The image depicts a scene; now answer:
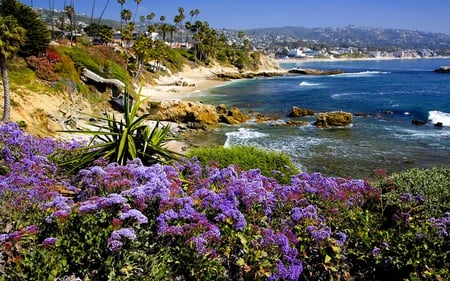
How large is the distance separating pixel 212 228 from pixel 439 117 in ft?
145

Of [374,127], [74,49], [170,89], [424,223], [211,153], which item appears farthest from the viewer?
[170,89]

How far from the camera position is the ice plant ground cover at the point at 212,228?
15.8ft

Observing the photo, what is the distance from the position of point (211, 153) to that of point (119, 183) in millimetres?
7489

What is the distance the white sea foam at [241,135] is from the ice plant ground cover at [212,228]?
2174cm

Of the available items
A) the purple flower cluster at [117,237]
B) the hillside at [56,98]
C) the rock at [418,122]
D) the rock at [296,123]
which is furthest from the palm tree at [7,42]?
the rock at [418,122]

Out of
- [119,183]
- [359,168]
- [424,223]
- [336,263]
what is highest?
[119,183]

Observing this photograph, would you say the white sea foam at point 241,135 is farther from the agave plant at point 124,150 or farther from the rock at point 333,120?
the agave plant at point 124,150

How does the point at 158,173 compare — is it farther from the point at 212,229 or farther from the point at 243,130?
the point at 243,130

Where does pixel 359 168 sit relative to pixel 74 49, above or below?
below

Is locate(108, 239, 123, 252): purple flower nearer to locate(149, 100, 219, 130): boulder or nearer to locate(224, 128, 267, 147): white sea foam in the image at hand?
locate(224, 128, 267, 147): white sea foam

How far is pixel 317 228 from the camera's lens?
5898mm

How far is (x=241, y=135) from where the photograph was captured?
105 feet

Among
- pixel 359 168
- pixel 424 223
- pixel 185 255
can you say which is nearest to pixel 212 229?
pixel 185 255

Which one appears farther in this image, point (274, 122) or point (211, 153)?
point (274, 122)
